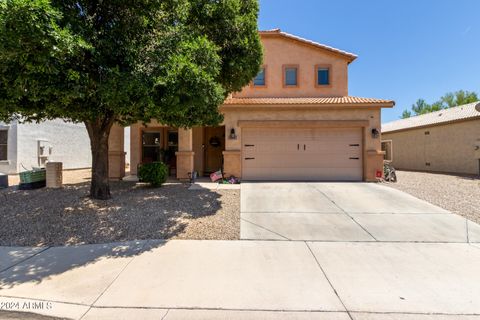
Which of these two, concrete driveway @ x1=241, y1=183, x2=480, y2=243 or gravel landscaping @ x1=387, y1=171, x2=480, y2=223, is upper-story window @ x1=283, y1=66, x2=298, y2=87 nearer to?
concrete driveway @ x1=241, y1=183, x2=480, y2=243

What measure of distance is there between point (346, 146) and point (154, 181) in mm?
8594

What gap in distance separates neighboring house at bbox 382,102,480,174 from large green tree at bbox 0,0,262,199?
55.6 ft

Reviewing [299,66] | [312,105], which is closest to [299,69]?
[299,66]

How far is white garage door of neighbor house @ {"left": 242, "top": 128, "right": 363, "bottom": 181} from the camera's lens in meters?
11.3

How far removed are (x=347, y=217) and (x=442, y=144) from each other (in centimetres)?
1547

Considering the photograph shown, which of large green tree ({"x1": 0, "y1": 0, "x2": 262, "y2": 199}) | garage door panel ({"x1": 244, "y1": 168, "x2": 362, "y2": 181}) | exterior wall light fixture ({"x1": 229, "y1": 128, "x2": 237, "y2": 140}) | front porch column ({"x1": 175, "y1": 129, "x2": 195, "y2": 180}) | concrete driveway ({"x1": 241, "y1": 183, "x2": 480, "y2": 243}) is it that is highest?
large green tree ({"x1": 0, "y1": 0, "x2": 262, "y2": 199})

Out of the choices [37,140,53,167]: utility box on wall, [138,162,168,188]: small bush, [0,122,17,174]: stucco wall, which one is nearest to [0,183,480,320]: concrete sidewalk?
[138,162,168,188]: small bush

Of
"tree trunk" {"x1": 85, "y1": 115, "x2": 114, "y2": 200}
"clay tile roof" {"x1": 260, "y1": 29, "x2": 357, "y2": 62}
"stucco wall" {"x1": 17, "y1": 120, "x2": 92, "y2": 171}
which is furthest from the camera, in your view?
"stucco wall" {"x1": 17, "y1": 120, "x2": 92, "y2": 171}

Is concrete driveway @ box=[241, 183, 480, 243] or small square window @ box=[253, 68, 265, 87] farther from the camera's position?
small square window @ box=[253, 68, 265, 87]

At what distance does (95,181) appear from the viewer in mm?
7223

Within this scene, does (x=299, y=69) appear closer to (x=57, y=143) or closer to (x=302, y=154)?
(x=302, y=154)

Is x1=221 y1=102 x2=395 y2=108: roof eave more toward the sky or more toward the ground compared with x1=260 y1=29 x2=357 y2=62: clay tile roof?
more toward the ground

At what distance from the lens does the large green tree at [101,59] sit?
3.93m

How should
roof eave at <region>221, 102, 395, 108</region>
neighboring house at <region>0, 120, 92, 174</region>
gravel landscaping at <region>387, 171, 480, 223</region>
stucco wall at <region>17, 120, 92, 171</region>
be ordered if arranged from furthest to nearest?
stucco wall at <region>17, 120, 92, 171</region>, neighboring house at <region>0, 120, 92, 174</region>, roof eave at <region>221, 102, 395, 108</region>, gravel landscaping at <region>387, 171, 480, 223</region>
